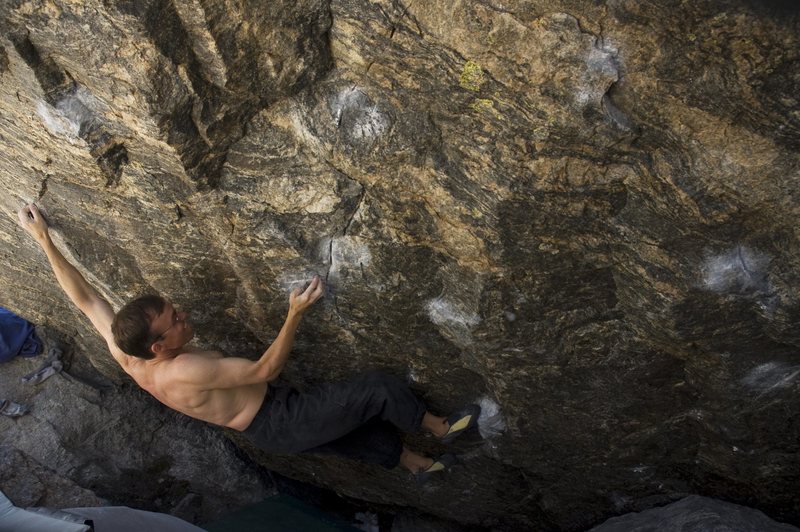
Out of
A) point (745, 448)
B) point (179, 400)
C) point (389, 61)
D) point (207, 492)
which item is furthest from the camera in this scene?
point (207, 492)

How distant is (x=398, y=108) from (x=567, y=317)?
115 cm

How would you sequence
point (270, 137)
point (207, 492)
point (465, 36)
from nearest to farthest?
point (465, 36)
point (270, 137)
point (207, 492)

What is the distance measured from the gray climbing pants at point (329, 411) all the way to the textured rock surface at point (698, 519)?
1226 mm

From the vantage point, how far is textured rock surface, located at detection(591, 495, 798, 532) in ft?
11.2

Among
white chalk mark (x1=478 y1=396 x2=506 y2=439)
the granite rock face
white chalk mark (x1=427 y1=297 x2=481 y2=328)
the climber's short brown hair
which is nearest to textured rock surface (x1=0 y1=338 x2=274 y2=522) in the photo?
the granite rock face

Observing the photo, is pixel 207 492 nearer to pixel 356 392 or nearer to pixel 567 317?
pixel 356 392

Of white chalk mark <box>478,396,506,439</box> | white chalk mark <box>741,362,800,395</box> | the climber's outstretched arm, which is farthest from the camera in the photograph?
white chalk mark <box>478,396,506,439</box>

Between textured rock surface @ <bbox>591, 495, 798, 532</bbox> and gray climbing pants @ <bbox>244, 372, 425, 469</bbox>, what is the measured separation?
1226mm

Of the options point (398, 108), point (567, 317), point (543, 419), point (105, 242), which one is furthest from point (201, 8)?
point (543, 419)

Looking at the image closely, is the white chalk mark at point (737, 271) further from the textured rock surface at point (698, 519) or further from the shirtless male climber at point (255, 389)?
the shirtless male climber at point (255, 389)

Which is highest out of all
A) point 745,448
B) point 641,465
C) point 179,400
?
point 745,448

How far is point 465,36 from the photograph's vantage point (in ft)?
8.28

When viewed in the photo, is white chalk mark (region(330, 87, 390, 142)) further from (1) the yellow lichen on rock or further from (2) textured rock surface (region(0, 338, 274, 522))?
(2) textured rock surface (region(0, 338, 274, 522))

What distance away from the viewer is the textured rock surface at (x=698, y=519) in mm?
3402
